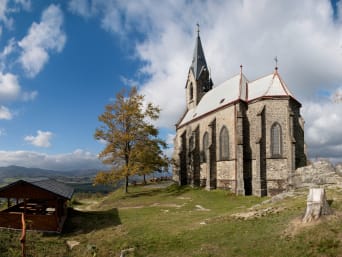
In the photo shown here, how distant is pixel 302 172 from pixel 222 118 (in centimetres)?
1082

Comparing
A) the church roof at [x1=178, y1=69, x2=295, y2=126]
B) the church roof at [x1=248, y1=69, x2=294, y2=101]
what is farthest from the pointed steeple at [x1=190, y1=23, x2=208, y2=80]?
the church roof at [x1=248, y1=69, x2=294, y2=101]

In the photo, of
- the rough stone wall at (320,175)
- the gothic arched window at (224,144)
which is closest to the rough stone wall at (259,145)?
the gothic arched window at (224,144)

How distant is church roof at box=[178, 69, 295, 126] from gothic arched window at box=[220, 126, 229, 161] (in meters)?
2.88

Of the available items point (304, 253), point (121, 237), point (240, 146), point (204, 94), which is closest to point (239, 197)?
point (240, 146)

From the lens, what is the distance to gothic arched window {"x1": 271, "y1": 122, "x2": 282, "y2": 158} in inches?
1028

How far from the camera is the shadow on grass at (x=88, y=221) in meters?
17.0

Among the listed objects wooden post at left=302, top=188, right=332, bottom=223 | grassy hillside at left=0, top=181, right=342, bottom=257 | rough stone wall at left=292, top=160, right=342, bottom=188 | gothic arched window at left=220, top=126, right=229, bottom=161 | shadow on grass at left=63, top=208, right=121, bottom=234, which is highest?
gothic arched window at left=220, top=126, right=229, bottom=161

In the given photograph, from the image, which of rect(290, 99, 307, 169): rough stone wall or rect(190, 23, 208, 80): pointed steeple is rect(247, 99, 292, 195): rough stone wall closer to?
rect(290, 99, 307, 169): rough stone wall

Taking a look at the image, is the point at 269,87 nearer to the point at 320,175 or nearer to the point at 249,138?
the point at 249,138

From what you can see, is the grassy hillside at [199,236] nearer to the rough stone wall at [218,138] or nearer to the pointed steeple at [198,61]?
the rough stone wall at [218,138]

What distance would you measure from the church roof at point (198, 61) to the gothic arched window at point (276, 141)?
58.4 ft

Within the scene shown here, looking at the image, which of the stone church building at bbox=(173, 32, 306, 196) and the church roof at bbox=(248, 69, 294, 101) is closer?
the stone church building at bbox=(173, 32, 306, 196)

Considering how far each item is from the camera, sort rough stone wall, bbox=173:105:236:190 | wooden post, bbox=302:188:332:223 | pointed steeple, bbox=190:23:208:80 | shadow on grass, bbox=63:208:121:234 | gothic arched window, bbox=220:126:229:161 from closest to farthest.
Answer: wooden post, bbox=302:188:332:223 → shadow on grass, bbox=63:208:121:234 → rough stone wall, bbox=173:105:236:190 → gothic arched window, bbox=220:126:229:161 → pointed steeple, bbox=190:23:208:80

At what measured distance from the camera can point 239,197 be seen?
84.8 feet
